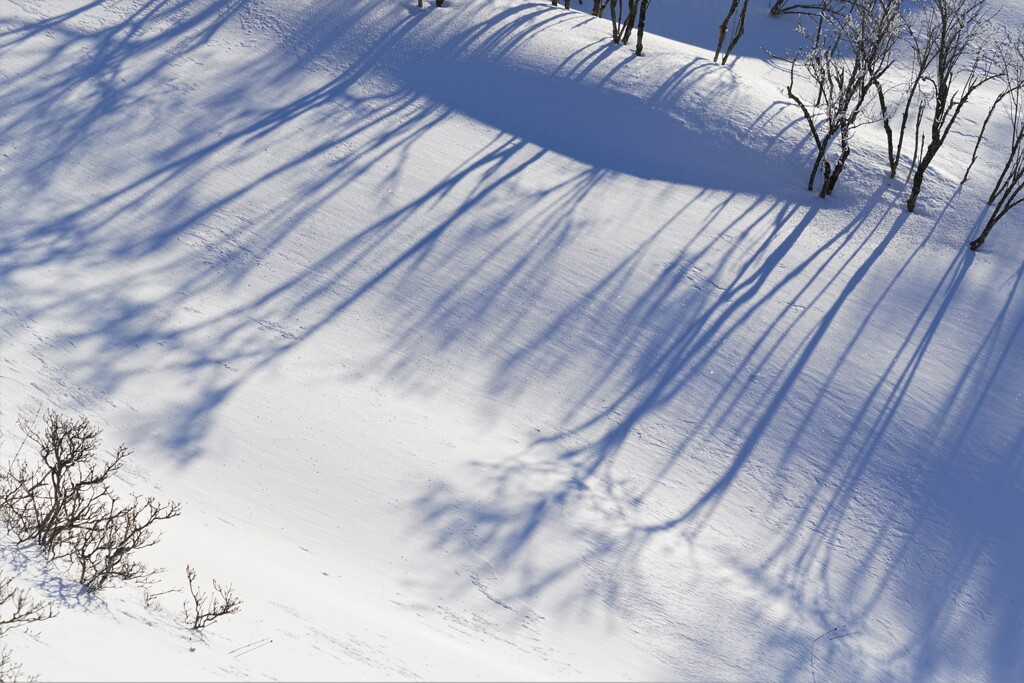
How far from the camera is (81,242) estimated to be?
10.2 meters

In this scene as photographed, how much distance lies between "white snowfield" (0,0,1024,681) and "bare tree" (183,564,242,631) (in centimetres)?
11

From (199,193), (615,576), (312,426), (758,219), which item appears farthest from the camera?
(758,219)

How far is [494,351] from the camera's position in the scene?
32.7ft

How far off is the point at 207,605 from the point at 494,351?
4.51 m

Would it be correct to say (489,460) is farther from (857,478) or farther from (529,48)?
(529,48)

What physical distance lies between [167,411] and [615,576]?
4.29 meters

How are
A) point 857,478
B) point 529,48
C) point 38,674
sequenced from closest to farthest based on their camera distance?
point 38,674, point 857,478, point 529,48

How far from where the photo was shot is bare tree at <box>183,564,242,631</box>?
590 cm

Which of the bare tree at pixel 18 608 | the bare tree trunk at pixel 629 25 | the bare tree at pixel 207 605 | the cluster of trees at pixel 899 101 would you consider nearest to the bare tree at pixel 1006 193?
the cluster of trees at pixel 899 101

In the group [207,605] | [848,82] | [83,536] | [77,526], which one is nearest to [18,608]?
[77,526]

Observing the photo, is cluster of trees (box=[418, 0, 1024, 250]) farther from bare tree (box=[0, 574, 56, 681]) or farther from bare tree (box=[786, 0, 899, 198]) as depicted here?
bare tree (box=[0, 574, 56, 681])

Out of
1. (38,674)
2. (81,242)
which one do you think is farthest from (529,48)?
(38,674)

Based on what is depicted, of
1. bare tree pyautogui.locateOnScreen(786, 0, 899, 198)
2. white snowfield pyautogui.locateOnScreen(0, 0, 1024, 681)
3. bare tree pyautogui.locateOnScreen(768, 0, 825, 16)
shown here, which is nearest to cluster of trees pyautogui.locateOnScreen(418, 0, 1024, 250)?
bare tree pyautogui.locateOnScreen(786, 0, 899, 198)

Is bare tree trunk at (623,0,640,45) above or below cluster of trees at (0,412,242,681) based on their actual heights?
above
